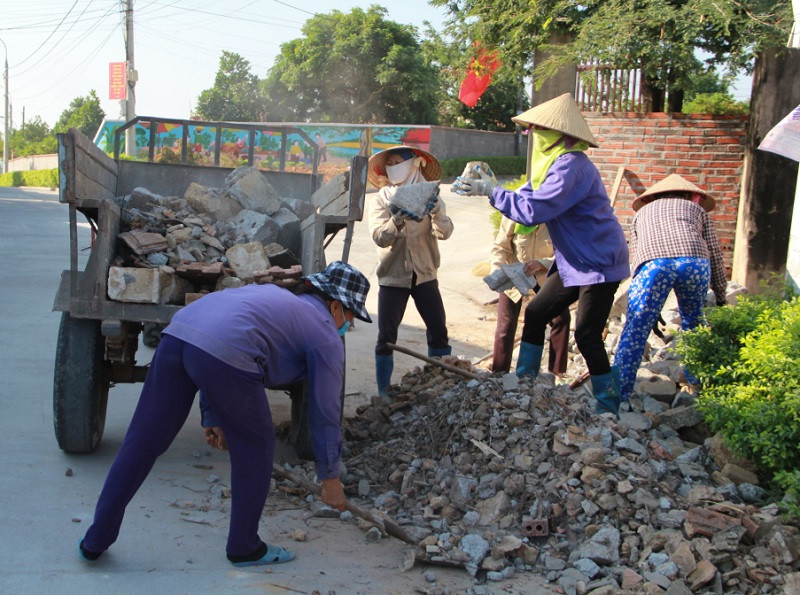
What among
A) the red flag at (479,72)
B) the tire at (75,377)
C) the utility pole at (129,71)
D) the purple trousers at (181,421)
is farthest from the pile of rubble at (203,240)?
the utility pole at (129,71)

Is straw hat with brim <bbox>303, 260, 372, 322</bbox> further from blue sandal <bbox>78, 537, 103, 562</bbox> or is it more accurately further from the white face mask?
the white face mask

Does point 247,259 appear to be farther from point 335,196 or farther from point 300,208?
point 300,208

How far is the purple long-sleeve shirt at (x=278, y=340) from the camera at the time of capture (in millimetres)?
3195

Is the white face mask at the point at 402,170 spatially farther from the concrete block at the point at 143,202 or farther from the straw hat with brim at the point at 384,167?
the concrete block at the point at 143,202

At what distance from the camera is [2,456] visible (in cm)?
477

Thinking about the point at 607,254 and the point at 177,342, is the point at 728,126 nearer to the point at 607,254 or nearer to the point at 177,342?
the point at 607,254

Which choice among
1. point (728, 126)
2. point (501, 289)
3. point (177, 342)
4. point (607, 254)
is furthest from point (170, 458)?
point (728, 126)

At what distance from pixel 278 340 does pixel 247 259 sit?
146 centimetres

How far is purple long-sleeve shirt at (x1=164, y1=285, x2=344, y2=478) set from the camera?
3.20 m

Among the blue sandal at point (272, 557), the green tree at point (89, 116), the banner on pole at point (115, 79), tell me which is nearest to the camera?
the blue sandal at point (272, 557)

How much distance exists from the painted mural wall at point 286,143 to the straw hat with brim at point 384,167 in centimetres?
82

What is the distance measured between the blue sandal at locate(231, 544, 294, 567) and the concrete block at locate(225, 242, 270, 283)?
5.03ft

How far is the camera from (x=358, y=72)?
118 ft

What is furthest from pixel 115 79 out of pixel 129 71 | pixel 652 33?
pixel 652 33
